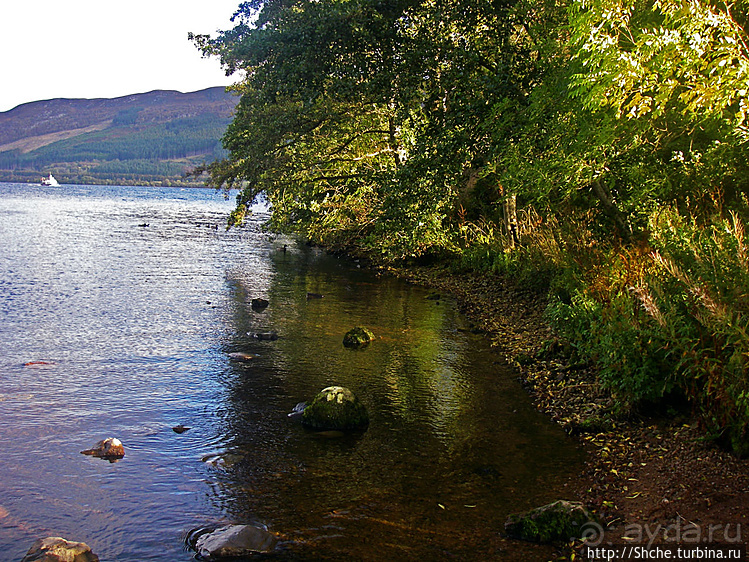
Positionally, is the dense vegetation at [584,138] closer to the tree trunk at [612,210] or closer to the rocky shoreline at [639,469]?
the tree trunk at [612,210]

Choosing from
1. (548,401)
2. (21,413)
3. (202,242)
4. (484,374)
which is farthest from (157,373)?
(202,242)

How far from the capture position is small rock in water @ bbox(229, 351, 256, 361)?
15740 mm

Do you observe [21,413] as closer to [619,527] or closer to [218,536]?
[218,536]

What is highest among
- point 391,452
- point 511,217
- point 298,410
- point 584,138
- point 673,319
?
point 584,138

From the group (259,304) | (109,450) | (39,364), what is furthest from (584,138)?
(259,304)

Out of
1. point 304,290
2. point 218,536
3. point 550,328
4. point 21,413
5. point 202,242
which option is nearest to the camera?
point 218,536

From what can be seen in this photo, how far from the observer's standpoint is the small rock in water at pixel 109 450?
10.1 m

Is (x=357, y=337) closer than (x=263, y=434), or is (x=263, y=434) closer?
(x=263, y=434)

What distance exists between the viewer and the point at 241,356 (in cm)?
1595

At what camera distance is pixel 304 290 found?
85.4 ft

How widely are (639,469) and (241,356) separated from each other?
9699 millimetres

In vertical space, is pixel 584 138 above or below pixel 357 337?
above

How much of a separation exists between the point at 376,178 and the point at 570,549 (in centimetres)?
1828

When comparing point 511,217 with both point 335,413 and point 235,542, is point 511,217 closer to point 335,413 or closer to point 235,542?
point 335,413
